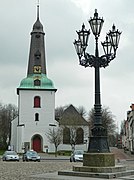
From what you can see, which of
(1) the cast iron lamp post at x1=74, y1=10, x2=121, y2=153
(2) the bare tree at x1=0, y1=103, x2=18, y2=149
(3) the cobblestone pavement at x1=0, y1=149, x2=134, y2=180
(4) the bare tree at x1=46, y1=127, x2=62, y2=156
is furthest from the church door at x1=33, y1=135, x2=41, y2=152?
(1) the cast iron lamp post at x1=74, y1=10, x2=121, y2=153

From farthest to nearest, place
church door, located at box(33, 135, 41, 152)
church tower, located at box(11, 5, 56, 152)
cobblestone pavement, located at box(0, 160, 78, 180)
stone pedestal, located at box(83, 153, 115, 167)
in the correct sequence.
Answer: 1. church door, located at box(33, 135, 41, 152)
2. church tower, located at box(11, 5, 56, 152)
3. cobblestone pavement, located at box(0, 160, 78, 180)
4. stone pedestal, located at box(83, 153, 115, 167)

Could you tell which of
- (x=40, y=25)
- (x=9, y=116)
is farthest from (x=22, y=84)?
(x=9, y=116)

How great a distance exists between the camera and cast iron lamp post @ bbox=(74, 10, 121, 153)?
17.1 meters

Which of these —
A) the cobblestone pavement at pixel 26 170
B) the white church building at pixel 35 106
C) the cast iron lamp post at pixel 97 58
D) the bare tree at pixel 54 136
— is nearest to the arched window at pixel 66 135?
the bare tree at pixel 54 136

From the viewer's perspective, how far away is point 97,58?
17.6 meters

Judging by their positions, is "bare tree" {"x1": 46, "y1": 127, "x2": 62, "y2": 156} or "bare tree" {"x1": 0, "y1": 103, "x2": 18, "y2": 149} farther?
"bare tree" {"x1": 0, "y1": 103, "x2": 18, "y2": 149}

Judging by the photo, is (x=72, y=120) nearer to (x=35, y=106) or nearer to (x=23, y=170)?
(x=35, y=106)

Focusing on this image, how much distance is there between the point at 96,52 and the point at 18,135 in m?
49.8

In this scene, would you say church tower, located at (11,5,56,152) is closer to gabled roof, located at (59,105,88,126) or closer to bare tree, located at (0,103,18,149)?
gabled roof, located at (59,105,88,126)

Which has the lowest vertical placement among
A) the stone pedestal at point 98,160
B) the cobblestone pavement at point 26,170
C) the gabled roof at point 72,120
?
the cobblestone pavement at point 26,170

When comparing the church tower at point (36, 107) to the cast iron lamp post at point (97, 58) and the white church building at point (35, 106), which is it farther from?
the cast iron lamp post at point (97, 58)

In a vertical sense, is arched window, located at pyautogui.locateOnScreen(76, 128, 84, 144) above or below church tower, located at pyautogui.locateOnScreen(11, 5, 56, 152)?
below

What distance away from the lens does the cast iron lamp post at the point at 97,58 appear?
56.0 feet

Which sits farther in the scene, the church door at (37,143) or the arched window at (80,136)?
Answer: the arched window at (80,136)
